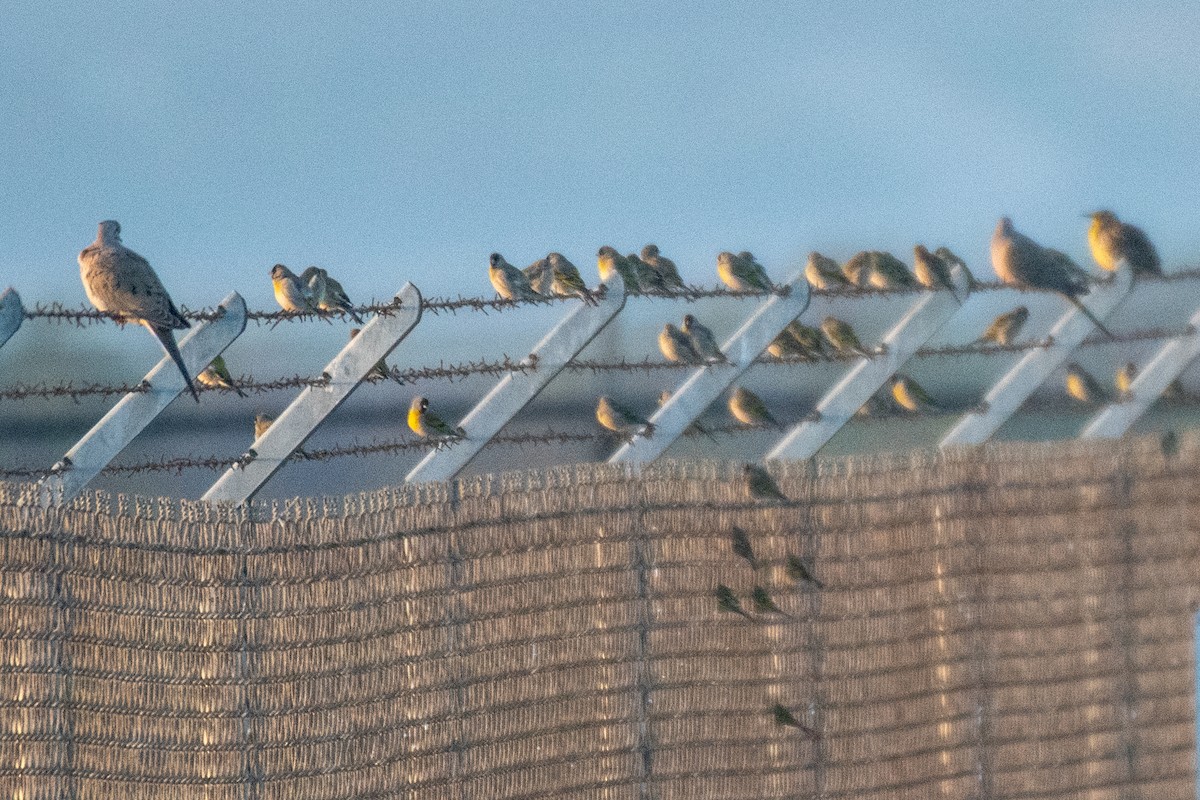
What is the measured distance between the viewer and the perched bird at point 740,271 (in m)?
6.65

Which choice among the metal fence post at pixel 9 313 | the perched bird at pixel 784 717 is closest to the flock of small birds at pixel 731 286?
the metal fence post at pixel 9 313

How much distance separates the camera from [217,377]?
5109 mm

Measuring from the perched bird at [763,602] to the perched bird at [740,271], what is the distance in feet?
6.08

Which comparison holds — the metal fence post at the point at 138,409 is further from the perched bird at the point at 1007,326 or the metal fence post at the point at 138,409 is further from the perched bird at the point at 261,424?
the perched bird at the point at 1007,326

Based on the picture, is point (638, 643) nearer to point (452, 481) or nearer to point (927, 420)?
point (452, 481)

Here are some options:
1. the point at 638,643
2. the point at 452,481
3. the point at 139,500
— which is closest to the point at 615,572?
the point at 638,643

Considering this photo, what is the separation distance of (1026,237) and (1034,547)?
A: 1.95 metres

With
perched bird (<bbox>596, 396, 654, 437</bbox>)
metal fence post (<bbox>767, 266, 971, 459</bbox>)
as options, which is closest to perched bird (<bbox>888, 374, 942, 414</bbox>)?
metal fence post (<bbox>767, 266, 971, 459</bbox>)

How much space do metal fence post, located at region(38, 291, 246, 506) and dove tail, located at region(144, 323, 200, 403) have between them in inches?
0.6

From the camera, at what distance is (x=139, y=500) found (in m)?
4.02

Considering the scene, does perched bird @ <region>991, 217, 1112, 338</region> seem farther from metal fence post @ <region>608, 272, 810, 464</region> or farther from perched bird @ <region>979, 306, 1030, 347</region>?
metal fence post @ <region>608, 272, 810, 464</region>

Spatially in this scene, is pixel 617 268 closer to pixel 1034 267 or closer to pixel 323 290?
pixel 323 290

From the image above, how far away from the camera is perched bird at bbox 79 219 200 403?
4777mm

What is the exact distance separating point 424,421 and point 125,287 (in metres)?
1.25
